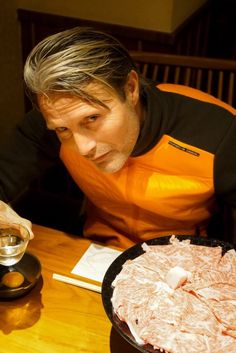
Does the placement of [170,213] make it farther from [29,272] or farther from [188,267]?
[29,272]

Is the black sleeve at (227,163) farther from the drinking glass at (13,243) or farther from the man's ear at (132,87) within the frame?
the drinking glass at (13,243)

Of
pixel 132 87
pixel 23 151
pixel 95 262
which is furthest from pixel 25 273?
pixel 132 87

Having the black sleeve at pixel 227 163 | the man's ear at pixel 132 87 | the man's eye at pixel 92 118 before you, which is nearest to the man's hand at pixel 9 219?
the man's eye at pixel 92 118

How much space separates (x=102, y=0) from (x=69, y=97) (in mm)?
1261

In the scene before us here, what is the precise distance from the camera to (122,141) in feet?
4.31

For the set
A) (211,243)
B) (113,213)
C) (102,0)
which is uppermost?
(102,0)

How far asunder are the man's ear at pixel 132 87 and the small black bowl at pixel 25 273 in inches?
21.2

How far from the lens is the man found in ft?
3.85

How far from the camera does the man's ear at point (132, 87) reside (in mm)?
1286

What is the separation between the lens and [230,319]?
3.21ft

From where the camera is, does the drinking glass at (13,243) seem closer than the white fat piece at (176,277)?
No

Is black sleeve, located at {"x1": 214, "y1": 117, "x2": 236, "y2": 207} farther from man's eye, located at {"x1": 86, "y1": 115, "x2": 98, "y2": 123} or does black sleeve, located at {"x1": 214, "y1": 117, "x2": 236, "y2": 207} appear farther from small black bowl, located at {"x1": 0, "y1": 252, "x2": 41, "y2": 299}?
small black bowl, located at {"x1": 0, "y1": 252, "x2": 41, "y2": 299}

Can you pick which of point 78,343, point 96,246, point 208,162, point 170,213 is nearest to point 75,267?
point 96,246

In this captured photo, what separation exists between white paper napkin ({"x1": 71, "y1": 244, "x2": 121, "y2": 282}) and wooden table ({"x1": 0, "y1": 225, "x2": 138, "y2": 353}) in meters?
0.03
